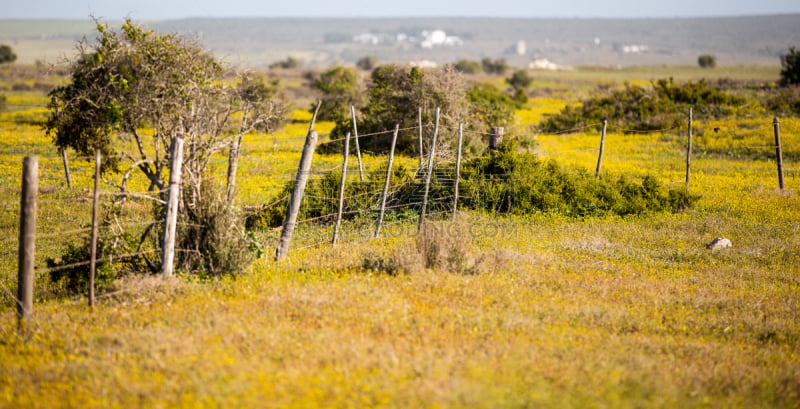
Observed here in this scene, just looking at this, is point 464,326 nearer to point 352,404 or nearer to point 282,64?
point 352,404

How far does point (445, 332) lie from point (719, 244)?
712 cm

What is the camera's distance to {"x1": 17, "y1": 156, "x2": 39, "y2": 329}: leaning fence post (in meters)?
7.03

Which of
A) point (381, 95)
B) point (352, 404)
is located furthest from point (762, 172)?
point (352, 404)

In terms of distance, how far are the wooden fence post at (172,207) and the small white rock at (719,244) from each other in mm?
9084

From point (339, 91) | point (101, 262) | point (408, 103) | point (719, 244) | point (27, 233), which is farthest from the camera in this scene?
point (339, 91)

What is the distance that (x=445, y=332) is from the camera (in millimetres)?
7199

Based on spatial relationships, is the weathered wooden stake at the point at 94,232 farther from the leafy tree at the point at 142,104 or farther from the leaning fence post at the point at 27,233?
the leafy tree at the point at 142,104

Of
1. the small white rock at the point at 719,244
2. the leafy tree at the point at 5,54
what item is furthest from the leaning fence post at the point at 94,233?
the leafy tree at the point at 5,54

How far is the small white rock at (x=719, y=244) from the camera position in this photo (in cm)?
1195

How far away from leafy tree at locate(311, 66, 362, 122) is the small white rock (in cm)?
2358

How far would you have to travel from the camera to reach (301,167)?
1023 centimetres

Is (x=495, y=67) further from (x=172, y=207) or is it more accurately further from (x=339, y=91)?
(x=172, y=207)

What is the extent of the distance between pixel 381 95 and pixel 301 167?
15259mm

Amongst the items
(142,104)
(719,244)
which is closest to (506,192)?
(719,244)
